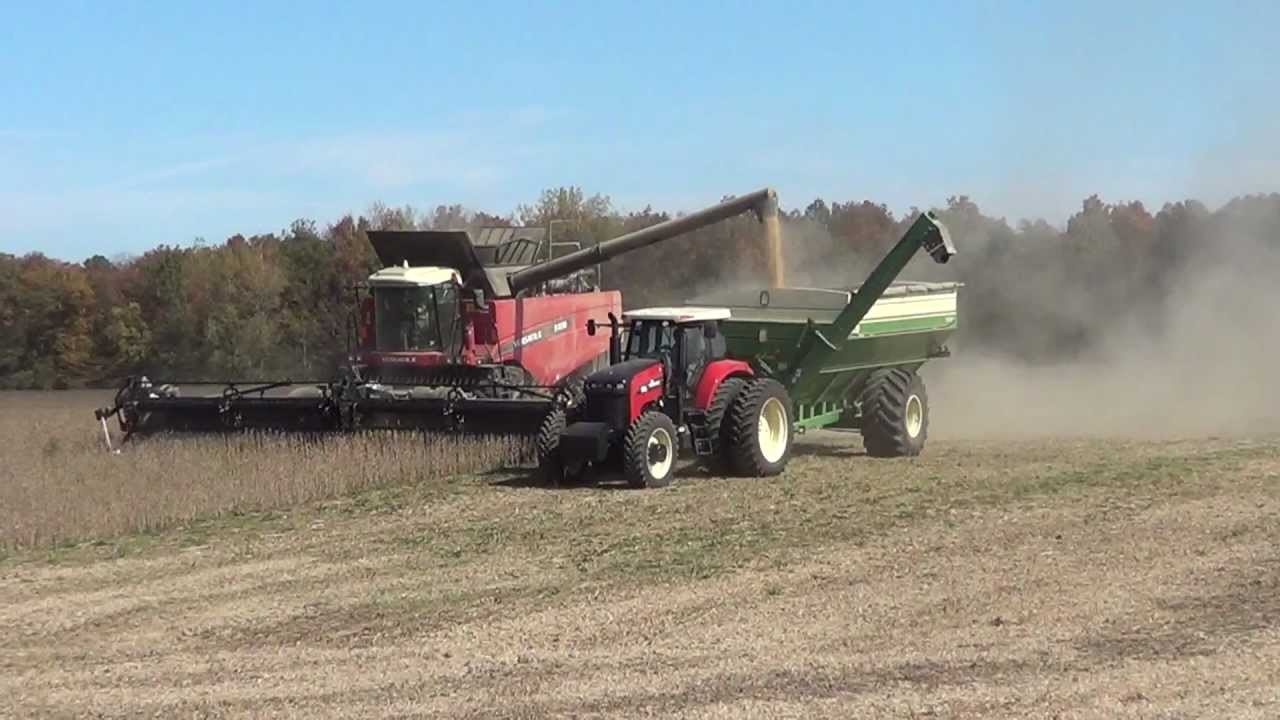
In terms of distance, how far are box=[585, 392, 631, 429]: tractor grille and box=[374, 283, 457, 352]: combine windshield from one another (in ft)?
19.1

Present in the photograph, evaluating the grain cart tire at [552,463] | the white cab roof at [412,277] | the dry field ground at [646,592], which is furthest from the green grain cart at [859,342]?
the white cab roof at [412,277]

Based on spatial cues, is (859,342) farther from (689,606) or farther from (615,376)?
(689,606)

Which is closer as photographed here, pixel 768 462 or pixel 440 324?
pixel 768 462

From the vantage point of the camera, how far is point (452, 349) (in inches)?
785

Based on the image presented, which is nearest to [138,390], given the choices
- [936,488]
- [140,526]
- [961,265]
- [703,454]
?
[140,526]

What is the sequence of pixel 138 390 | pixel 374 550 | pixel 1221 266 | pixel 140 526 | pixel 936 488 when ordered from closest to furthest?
pixel 374 550 < pixel 140 526 < pixel 936 488 < pixel 138 390 < pixel 1221 266

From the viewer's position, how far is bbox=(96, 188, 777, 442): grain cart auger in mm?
16922

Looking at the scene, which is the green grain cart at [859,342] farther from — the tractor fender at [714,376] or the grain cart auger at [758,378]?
the tractor fender at [714,376]

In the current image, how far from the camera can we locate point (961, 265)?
93.8 ft

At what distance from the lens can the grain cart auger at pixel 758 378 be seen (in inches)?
567

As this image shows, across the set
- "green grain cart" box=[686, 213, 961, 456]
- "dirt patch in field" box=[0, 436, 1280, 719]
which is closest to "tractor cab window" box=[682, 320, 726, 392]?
"green grain cart" box=[686, 213, 961, 456]

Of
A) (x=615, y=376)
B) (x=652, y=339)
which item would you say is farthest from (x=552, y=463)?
(x=652, y=339)

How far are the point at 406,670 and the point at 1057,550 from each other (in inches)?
192

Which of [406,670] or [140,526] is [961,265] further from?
[406,670]
